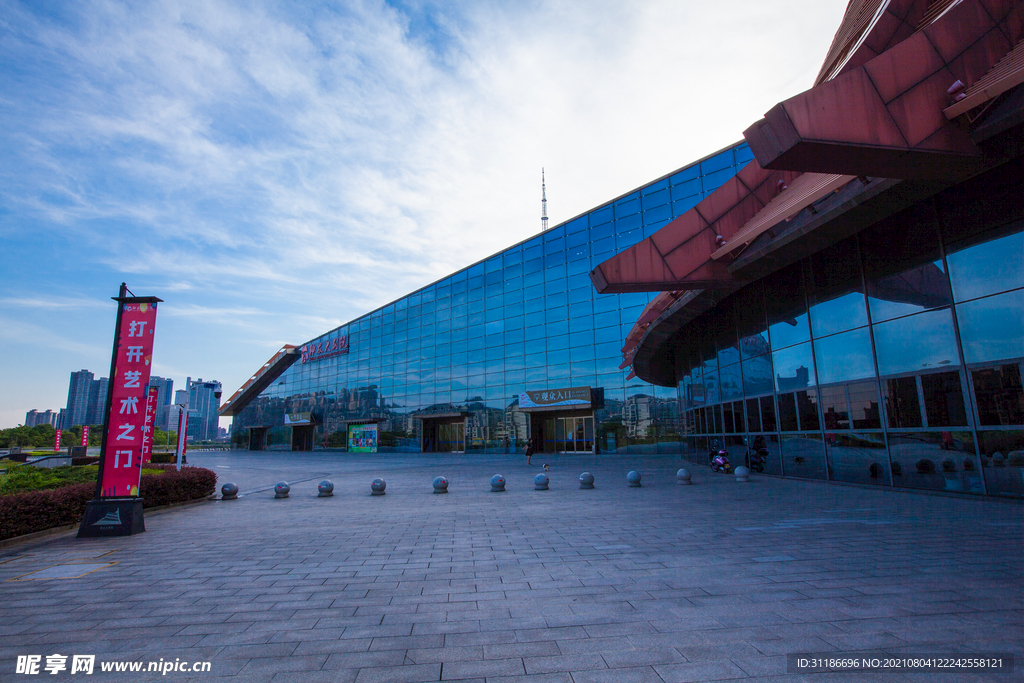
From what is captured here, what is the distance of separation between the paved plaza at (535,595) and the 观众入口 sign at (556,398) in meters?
26.7

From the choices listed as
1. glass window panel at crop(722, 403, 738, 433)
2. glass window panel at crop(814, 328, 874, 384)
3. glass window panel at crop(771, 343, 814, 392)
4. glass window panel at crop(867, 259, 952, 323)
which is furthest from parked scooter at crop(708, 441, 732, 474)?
glass window panel at crop(867, 259, 952, 323)

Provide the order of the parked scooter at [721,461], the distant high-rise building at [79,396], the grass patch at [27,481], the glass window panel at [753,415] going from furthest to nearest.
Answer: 1. the distant high-rise building at [79,396]
2. the parked scooter at [721,461]
3. the glass window panel at [753,415]
4. the grass patch at [27,481]

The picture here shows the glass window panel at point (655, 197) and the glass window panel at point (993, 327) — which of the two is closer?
the glass window panel at point (993, 327)

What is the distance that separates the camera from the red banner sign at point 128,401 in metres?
9.41

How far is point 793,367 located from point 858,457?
3.20 metres

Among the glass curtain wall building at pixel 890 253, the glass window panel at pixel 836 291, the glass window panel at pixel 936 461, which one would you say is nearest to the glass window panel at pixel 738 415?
the glass curtain wall building at pixel 890 253

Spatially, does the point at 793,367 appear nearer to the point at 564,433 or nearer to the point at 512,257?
the point at 564,433

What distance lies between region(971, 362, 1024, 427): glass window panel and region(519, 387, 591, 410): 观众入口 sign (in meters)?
27.0

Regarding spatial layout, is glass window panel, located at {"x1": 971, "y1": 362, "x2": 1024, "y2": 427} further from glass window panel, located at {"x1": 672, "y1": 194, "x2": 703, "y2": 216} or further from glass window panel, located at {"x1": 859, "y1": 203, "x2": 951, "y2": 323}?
glass window panel, located at {"x1": 672, "y1": 194, "x2": 703, "y2": 216}

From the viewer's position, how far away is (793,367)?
15695 millimetres

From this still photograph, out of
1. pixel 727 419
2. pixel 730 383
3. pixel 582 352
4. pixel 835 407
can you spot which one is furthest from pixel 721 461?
pixel 582 352

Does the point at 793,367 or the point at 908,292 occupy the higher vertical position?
the point at 908,292

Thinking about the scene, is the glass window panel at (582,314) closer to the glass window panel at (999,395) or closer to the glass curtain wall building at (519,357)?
the glass curtain wall building at (519,357)

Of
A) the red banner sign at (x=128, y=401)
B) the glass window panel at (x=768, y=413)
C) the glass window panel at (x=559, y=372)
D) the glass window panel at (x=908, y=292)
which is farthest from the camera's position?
the glass window panel at (x=559, y=372)
